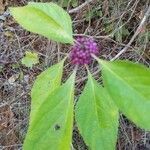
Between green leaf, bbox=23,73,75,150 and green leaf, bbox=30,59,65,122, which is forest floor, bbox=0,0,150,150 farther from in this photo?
green leaf, bbox=23,73,75,150

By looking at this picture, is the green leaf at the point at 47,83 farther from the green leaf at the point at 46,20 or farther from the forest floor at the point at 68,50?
the forest floor at the point at 68,50

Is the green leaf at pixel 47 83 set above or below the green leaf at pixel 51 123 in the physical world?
above

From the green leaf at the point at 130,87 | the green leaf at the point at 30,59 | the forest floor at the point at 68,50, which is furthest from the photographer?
the green leaf at the point at 30,59

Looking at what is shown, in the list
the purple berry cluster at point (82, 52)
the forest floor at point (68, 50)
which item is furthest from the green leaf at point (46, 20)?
the forest floor at point (68, 50)

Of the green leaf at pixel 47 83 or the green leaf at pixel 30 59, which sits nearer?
the green leaf at pixel 47 83

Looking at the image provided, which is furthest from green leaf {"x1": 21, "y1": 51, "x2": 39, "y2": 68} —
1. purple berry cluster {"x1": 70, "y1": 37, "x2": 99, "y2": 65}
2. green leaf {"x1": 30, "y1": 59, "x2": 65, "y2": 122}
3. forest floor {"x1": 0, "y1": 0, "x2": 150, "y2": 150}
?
purple berry cluster {"x1": 70, "y1": 37, "x2": 99, "y2": 65}

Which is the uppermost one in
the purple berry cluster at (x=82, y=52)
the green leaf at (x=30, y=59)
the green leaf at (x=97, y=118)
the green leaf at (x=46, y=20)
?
the green leaf at (x=46, y=20)
